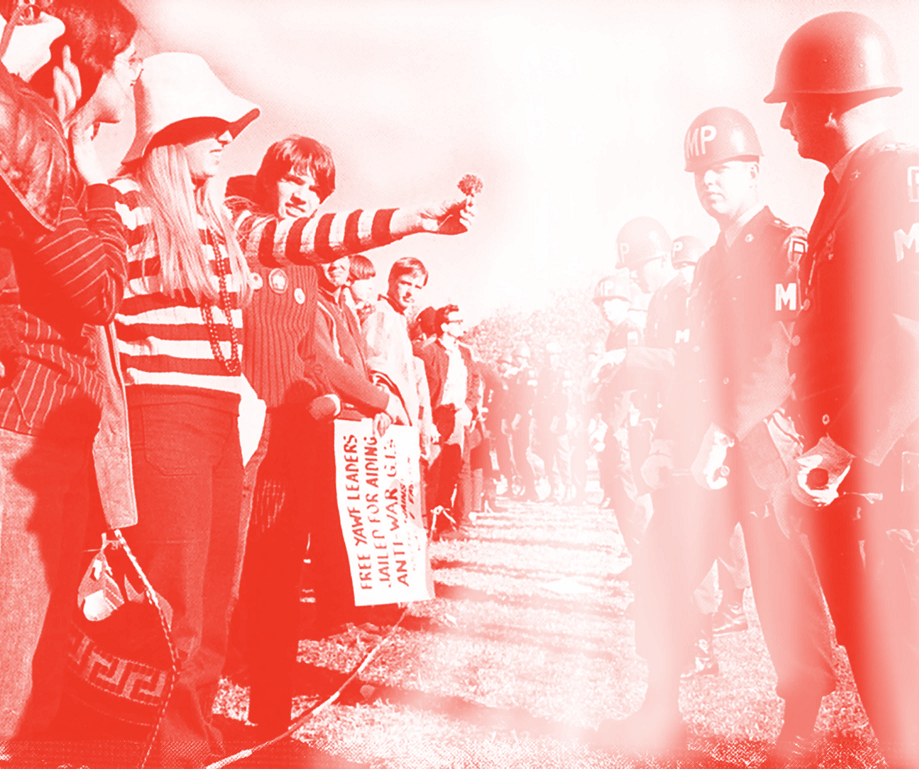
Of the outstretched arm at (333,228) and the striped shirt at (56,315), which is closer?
the striped shirt at (56,315)

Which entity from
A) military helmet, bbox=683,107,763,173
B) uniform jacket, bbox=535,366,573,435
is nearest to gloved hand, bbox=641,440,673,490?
uniform jacket, bbox=535,366,573,435

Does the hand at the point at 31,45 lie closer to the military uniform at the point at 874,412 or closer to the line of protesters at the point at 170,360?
the line of protesters at the point at 170,360

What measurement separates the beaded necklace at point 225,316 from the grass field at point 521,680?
2.65 ft

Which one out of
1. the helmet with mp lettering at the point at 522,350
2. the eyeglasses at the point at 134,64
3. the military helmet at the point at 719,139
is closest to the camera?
the eyeglasses at the point at 134,64

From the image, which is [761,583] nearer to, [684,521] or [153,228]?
[684,521]

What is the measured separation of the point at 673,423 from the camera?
2.64m

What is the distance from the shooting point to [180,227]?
2264mm

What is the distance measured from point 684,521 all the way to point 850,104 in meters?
1.11

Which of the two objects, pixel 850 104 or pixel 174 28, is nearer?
pixel 850 104

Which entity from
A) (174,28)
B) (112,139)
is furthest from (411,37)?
(112,139)

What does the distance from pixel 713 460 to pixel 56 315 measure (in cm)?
160

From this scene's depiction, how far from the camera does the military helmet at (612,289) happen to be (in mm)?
2746

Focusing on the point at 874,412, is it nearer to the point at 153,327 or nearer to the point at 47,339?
the point at 153,327

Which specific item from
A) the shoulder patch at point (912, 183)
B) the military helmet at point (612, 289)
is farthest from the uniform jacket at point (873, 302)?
the military helmet at point (612, 289)
